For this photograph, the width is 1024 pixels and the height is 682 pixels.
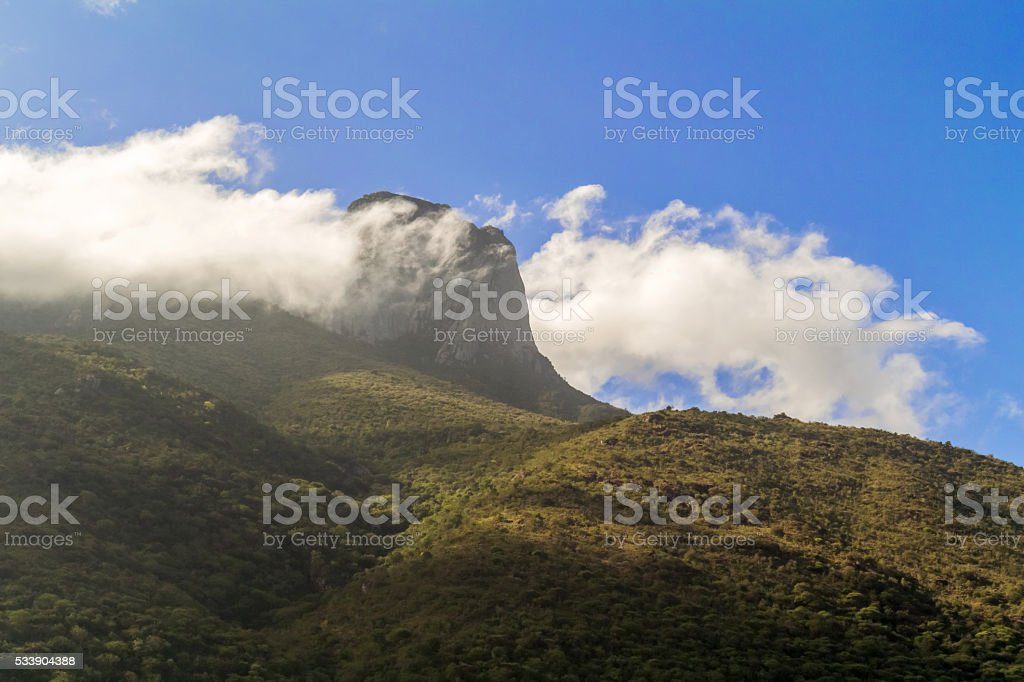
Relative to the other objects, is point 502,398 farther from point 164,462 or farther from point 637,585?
point 637,585

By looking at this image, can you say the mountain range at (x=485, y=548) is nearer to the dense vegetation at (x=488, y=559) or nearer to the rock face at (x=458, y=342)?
the dense vegetation at (x=488, y=559)

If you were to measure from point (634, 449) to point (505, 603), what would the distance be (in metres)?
39.0

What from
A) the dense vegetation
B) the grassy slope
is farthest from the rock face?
the grassy slope

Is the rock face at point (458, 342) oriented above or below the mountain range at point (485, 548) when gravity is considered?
above

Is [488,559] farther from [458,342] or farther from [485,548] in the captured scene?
[458,342]

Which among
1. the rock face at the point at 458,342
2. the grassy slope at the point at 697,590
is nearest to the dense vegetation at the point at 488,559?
the grassy slope at the point at 697,590

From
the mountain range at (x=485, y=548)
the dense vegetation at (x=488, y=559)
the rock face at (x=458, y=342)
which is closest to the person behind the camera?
the dense vegetation at (x=488, y=559)

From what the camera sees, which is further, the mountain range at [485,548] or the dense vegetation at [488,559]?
the mountain range at [485,548]

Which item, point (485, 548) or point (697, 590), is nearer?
point (697, 590)

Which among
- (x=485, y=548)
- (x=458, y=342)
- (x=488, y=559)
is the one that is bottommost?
(x=488, y=559)

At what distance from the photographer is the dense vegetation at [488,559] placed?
49500 millimetres

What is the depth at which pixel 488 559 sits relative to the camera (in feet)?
208

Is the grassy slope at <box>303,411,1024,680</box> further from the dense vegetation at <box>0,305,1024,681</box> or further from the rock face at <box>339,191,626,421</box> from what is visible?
the rock face at <box>339,191,626,421</box>

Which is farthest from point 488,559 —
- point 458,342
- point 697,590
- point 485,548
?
point 458,342
